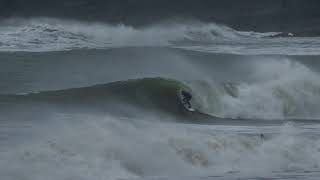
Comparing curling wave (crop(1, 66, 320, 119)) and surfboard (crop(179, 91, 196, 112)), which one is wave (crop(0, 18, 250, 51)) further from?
surfboard (crop(179, 91, 196, 112))

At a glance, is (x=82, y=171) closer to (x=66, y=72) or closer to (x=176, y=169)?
(x=176, y=169)

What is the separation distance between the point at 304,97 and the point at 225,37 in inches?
1251

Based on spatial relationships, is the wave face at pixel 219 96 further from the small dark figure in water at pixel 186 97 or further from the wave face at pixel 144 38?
the wave face at pixel 144 38

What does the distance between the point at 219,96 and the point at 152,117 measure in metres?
4.41

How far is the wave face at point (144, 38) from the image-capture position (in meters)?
39.4

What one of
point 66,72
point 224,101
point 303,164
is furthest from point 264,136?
point 66,72

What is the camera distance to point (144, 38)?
5191 cm

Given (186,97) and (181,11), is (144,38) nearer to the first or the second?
(181,11)

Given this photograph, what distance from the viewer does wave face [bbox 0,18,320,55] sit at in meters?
39.4

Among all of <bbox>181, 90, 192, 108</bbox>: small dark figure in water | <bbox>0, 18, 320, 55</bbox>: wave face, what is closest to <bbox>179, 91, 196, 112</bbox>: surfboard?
<bbox>181, 90, 192, 108</bbox>: small dark figure in water

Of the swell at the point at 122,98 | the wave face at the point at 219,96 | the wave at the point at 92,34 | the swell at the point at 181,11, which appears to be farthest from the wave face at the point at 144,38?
the swell at the point at 122,98

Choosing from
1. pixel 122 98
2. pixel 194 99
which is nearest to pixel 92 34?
pixel 194 99

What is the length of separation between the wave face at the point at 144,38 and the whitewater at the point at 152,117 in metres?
3.04

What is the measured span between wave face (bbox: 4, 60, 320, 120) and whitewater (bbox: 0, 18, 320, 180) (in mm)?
26
